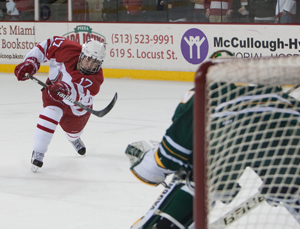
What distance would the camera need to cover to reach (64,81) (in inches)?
130

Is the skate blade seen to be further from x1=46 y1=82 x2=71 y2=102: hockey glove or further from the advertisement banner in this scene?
the advertisement banner

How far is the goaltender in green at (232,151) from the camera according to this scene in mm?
1502

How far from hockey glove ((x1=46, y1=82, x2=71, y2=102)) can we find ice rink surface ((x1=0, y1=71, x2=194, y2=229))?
443 mm

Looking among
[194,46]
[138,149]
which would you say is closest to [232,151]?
[138,149]

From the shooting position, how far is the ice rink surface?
2.47m

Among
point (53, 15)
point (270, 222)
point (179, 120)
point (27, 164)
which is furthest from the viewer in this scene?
point (53, 15)

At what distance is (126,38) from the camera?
7.14 metres

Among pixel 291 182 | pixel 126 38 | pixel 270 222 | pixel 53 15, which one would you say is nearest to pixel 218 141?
pixel 291 182

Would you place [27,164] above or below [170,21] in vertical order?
below

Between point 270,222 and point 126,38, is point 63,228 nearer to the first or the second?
point 270,222

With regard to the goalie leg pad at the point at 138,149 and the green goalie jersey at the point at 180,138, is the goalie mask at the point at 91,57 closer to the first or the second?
Result: the goalie leg pad at the point at 138,149

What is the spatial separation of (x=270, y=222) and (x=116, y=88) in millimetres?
4249

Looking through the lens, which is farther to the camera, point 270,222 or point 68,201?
point 68,201

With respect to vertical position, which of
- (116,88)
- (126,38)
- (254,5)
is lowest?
(116,88)
